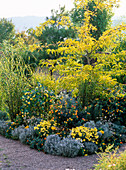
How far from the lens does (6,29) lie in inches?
877

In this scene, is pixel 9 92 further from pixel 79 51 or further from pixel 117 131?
pixel 117 131

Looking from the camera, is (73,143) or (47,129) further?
(47,129)

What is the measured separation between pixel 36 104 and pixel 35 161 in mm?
1403

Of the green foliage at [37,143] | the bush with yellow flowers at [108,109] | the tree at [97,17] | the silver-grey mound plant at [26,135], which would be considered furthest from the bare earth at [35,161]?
the tree at [97,17]

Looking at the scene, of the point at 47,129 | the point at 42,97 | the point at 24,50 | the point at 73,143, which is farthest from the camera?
the point at 24,50

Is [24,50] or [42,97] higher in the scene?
[24,50]

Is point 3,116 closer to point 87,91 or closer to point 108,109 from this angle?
point 87,91

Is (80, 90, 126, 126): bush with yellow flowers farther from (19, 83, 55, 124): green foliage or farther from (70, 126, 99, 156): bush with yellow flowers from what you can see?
(19, 83, 55, 124): green foliage

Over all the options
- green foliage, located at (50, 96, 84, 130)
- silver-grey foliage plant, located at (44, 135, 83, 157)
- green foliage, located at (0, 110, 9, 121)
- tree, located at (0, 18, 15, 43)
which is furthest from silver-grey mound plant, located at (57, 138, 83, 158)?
tree, located at (0, 18, 15, 43)

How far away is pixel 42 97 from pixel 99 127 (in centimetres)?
126

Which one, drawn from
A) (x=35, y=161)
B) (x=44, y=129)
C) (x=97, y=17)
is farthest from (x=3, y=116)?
(x=97, y=17)

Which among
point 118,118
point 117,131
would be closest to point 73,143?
point 117,131

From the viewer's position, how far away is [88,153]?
3447 mm

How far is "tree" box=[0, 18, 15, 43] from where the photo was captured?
21388mm
